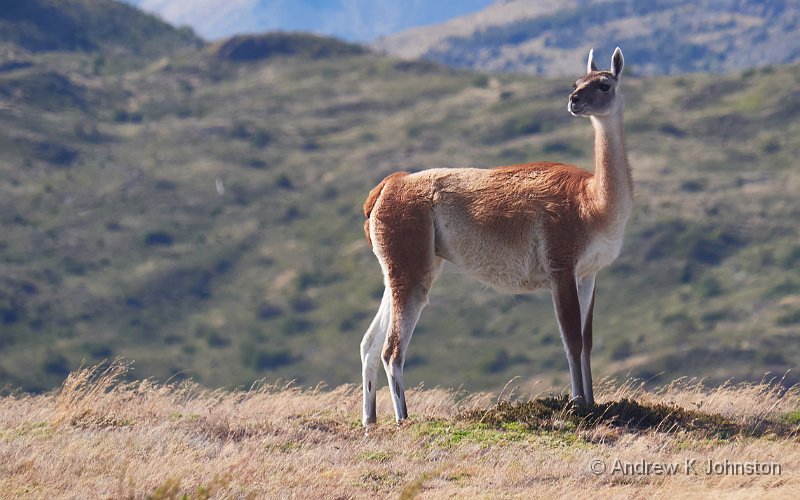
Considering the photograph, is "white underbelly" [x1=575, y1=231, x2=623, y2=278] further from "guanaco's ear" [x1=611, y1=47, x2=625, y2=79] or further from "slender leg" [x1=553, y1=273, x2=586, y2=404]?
"guanaco's ear" [x1=611, y1=47, x2=625, y2=79]

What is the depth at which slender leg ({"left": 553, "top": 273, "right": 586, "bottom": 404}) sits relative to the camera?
450 inches

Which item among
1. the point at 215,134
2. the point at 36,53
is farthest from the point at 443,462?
the point at 36,53

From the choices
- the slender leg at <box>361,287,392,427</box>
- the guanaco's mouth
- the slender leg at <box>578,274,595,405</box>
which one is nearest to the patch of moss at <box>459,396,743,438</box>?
the slender leg at <box>578,274,595,405</box>

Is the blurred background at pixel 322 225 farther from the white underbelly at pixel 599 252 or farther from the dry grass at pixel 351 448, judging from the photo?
the white underbelly at pixel 599 252

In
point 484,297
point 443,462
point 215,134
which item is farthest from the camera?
point 215,134

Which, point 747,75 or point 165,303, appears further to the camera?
point 747,75

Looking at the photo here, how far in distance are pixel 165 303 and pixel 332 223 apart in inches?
1091

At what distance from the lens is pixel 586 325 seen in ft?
38.9

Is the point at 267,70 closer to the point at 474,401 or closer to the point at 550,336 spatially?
the point at 550,336

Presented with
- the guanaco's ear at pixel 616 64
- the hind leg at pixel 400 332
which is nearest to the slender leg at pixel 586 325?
the hind leg at pixel 400 332

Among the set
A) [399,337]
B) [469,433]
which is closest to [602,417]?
[469,433]

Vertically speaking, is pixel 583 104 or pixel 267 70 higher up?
pixel 267 70

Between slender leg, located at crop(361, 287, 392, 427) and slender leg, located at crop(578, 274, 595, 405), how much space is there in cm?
192

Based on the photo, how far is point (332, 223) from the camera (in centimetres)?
14462
